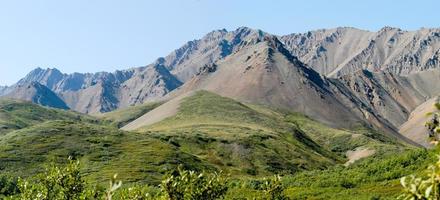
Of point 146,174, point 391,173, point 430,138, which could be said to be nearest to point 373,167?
point 391,173

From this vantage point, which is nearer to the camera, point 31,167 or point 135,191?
point 135,191

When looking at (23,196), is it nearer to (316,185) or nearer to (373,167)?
(316,185)

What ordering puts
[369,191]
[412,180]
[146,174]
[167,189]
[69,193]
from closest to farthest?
[412,180], [167,189], [69,193], [369,191], [146,174]

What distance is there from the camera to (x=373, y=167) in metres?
135

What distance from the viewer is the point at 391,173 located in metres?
124

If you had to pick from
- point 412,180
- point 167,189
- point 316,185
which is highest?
point 412,180

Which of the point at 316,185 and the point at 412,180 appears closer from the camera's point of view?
the point at 412,180

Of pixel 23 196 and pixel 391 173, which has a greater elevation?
pixel 23 196

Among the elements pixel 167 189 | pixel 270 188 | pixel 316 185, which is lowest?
pixel 316 185

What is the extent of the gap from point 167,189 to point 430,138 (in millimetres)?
18313

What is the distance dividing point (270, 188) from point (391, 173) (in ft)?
301

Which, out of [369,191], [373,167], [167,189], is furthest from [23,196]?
[373,167]

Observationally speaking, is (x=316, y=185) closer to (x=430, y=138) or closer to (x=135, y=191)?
(x=135, y=191)

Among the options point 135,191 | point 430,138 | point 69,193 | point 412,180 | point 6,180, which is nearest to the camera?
point 412,180
